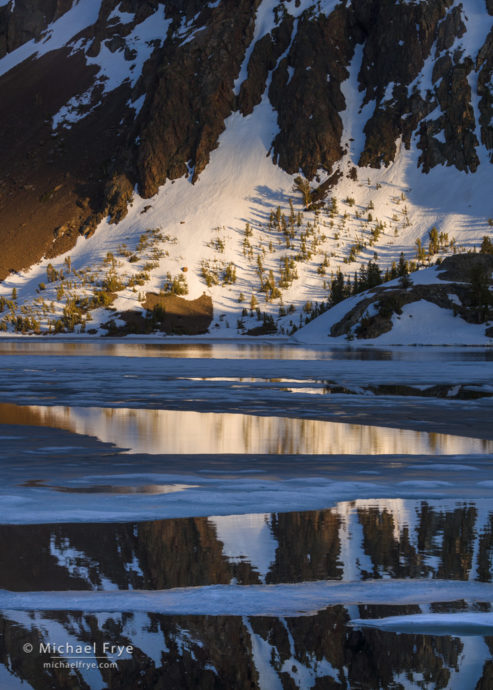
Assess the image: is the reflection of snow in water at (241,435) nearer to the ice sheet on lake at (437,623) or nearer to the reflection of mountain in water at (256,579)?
the reflection of mountain in water at (256,579)

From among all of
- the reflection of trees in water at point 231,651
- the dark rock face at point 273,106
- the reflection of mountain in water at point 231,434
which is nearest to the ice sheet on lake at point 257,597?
the reflection of trees in water at point 231,651

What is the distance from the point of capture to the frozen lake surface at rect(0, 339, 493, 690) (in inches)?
202

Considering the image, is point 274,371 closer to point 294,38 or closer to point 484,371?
point 484,371

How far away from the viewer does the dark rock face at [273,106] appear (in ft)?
559

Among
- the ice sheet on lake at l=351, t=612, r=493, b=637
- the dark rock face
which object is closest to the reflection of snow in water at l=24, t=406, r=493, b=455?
the ice sheet on lake at l=351, t=612, r=493, b=637

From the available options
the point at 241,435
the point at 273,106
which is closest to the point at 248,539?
the point at 241,435

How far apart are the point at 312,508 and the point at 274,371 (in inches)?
1144

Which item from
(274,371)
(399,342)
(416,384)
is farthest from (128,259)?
(416,384)

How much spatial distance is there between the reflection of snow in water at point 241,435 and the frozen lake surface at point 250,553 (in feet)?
0.25

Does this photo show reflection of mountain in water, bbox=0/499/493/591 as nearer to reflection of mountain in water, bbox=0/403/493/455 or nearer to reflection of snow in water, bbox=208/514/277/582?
reflection of snow in water, bbox=208/514/277/582

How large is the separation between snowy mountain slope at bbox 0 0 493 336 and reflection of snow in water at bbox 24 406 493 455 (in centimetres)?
11560

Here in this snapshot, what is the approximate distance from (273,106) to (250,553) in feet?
606

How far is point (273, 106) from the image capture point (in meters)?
184

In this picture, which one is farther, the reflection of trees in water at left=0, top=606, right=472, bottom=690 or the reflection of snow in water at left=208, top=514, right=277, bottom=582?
the reflection of snow in water at left=208, top=514, right=277, bottom=582
